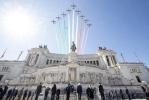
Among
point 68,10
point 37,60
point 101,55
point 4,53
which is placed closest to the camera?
point 68,10

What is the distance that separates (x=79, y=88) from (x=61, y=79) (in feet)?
53.0

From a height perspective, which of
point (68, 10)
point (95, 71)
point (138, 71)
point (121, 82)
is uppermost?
point (68, 10)

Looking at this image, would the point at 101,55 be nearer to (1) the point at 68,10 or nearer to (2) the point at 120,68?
(2) the point at 120,68

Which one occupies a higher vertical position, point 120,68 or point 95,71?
point 120,68

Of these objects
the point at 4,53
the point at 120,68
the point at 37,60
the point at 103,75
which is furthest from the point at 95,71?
the point at 4,53

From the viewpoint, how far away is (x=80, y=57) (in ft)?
181

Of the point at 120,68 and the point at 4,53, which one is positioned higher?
the point at 4,53

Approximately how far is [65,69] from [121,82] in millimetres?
20386

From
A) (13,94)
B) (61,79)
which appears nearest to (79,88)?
(13,94)

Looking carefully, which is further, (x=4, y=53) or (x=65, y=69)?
(x=4, y=53)

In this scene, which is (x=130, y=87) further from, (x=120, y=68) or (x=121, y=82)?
(x=120, y=68)

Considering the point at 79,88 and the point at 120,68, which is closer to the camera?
the point at 79,88

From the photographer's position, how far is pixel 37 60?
157 feet

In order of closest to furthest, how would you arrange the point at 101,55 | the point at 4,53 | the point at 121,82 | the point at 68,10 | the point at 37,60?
1. the point at 68,10
2. the point at 121,82
3. the point at 4,53
4. the point at 37,60
5. the point at 101,55
